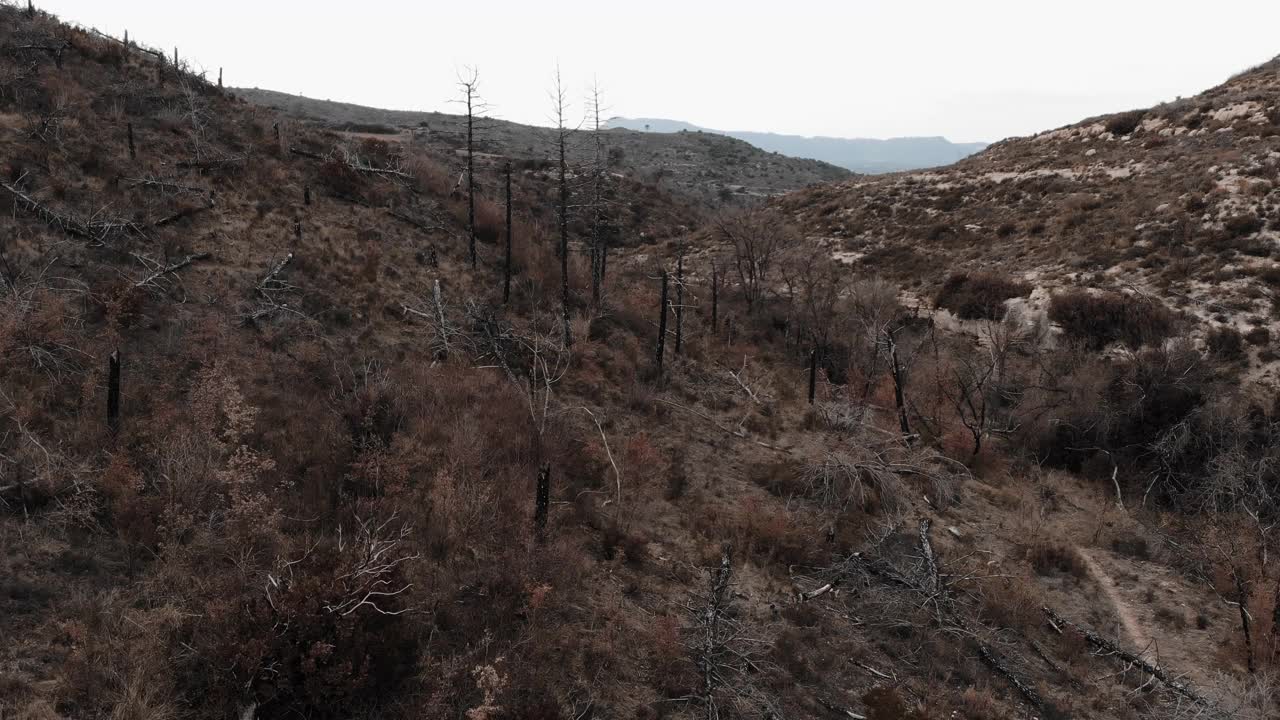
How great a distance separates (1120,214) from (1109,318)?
8828 millimetres

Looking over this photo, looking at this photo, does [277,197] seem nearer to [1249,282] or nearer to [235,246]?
[235,246]

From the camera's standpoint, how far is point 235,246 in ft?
57.0

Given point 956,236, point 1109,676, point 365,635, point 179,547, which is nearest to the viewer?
point 365,635

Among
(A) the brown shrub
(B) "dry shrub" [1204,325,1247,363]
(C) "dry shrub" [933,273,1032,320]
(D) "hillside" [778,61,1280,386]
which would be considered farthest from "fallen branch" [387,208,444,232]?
(A) the brown shrub

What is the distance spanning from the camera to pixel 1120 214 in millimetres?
24422

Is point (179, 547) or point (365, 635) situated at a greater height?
point (179, 547)

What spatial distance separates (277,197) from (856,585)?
22.1m

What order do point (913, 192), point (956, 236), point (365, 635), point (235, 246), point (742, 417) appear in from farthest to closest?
point (913, 192), point (956, 236), point (742, 417), point (235, 246), point (365, 635)

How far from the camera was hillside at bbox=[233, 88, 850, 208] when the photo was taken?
6222cm

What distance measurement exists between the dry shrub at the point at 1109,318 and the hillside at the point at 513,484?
0.62 feet

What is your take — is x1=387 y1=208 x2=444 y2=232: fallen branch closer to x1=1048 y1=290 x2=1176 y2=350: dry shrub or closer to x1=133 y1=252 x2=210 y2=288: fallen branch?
x1=133 y1=252 x2=210 y2=288: fallen branch

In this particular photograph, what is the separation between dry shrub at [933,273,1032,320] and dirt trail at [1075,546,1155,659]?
11.1 m

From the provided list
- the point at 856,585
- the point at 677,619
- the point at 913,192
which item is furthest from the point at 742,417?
the point at 913,192

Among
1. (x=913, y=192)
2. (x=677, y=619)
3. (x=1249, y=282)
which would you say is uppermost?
(x=913, y=192)
